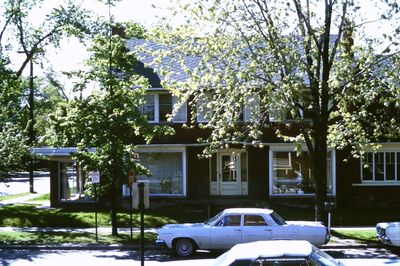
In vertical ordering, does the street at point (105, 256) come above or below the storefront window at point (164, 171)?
below

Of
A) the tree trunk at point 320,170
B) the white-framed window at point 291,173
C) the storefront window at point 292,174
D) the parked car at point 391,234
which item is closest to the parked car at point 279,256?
the parked car at point 391,234

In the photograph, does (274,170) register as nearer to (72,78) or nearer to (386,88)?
(386,88)

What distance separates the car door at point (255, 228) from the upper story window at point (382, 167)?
13708mm

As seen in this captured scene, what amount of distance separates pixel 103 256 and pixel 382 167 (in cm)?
1680

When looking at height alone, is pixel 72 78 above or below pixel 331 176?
above

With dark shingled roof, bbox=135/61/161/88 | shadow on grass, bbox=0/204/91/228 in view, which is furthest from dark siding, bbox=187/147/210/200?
shadow on grass, bbox=0/204/91/228

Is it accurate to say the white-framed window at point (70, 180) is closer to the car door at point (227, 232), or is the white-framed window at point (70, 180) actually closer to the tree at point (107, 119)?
the tree at point (107, 119)

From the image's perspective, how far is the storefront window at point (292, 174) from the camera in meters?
29.2

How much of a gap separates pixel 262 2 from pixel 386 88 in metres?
5.11

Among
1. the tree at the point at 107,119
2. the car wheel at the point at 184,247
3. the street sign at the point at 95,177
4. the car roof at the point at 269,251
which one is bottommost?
the car wheel at the point at 184,247

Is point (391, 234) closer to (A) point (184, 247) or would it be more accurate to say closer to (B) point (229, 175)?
(A) point (184, 247)

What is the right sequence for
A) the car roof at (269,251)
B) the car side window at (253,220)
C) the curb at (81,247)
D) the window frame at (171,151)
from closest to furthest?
the car roof at (269,251) → the car side window at (253,220) → the curb at (81,247) → the window frame at (171,151)

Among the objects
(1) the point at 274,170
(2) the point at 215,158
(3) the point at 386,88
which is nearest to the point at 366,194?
(1) the point at 274,170

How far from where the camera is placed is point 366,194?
95.0 ft
